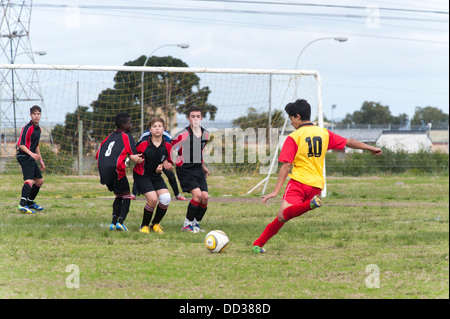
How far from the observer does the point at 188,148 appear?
854 cm

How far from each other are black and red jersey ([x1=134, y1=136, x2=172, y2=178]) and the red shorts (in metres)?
2.50

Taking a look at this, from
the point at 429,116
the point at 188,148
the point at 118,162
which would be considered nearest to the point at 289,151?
the point at 188,148

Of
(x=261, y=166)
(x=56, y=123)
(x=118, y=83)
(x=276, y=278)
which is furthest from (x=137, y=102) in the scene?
(x=276, y=278)

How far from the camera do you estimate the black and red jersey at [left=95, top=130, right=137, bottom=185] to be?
27.5 feet

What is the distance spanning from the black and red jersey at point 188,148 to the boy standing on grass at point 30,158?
3.53 m

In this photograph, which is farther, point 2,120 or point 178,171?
point 2,120

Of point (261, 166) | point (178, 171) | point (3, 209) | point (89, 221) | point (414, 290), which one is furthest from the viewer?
point (261, 166)

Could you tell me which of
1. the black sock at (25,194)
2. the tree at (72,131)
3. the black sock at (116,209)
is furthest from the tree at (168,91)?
the black sock at (116,209)

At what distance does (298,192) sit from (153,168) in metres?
2.70

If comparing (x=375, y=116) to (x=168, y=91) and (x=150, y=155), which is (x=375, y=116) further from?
(x=150, y=155)

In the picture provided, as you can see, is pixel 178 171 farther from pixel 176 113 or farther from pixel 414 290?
pixel 176 113

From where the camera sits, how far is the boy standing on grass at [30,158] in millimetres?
10680

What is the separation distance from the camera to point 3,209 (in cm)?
1134

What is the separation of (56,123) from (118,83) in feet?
6.66
